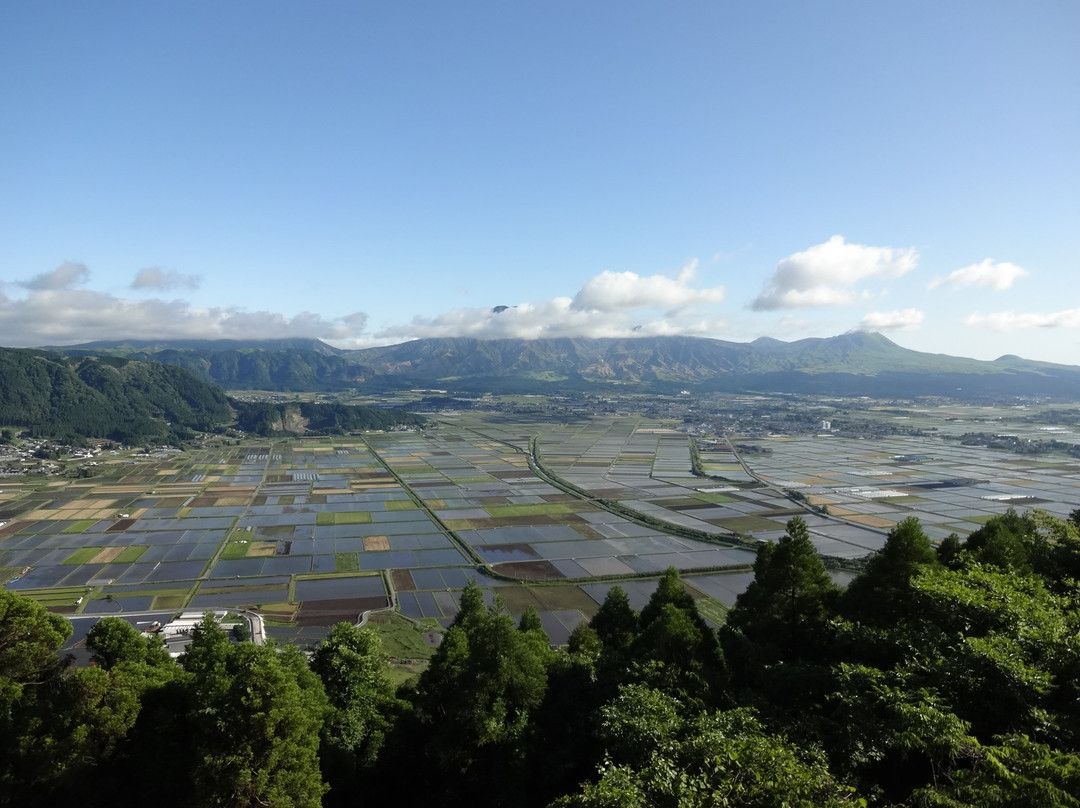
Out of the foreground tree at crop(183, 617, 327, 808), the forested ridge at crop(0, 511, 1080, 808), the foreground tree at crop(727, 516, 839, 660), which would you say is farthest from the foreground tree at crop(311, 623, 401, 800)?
the foreground tree at crop(727, 516, 839, 660)

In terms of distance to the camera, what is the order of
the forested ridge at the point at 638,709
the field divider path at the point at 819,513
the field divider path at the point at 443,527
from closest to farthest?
the forested ridge at the point at 638,709 < the field divider path at the point at 819,513 < the field divider path at the point at 443,527

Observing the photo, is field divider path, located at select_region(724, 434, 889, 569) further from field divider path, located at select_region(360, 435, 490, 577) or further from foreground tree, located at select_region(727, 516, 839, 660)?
foreground tree, located at select_region(727, 516, 839, 660)

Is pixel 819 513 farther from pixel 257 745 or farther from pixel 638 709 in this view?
pixel 257 745

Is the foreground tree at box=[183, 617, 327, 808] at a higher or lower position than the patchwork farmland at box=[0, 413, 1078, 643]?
higher

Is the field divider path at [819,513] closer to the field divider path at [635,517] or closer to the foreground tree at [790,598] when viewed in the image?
the field divider path at [635,517]

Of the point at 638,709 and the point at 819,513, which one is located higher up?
the point at 638,709

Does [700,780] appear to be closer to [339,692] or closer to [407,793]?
[407,793]

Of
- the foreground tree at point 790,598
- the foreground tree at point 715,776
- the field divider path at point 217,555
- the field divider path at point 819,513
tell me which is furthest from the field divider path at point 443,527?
the foreground tree at point 715,776

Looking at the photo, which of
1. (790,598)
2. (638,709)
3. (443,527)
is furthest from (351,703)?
(443,527)
